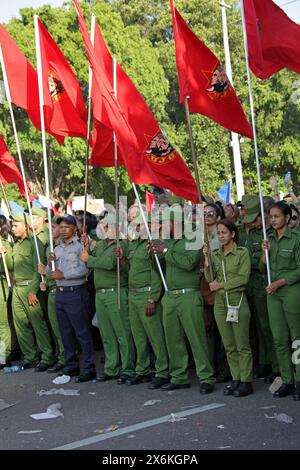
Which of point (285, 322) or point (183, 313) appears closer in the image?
point (285, 322)

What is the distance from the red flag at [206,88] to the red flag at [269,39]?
449 millimetres

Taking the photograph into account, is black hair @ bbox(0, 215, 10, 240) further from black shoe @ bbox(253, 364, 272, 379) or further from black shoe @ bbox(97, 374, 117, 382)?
black shoe @ bbox(253, 364, 272, 379)

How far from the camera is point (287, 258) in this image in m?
7.86

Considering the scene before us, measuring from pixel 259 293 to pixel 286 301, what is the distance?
1069 mm

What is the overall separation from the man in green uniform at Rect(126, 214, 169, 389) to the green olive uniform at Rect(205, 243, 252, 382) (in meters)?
0.99

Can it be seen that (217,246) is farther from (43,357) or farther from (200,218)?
(43,357)

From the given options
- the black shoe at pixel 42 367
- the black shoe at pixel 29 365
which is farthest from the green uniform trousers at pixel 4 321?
the black shoe at pixel 42 367

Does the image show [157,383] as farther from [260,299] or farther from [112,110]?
[112,110]

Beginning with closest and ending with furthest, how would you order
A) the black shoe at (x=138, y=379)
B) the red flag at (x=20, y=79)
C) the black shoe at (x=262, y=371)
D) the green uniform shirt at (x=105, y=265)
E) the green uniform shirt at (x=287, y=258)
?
the green uniform shirt at (x=287, y=258) → the black shoe at (x=262, y=371) → the black shoe at (x=138, y=379) → the green uniform shirt at (x=105, y=265) → the red flag at (x=20, y=79)

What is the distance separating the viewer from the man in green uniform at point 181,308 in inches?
336

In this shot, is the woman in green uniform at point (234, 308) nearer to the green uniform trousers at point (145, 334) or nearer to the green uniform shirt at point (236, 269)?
the green uniform shirt at point (236, 269)

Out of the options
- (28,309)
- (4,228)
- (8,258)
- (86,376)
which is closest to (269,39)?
(86,376)

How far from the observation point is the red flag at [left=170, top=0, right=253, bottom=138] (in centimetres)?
880

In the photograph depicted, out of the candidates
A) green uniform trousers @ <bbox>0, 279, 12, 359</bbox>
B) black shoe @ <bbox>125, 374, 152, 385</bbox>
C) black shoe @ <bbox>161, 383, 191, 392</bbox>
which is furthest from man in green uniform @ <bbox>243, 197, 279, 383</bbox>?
green uniform trousers @ <bbox>0, 279, 12, 359</bbox>
